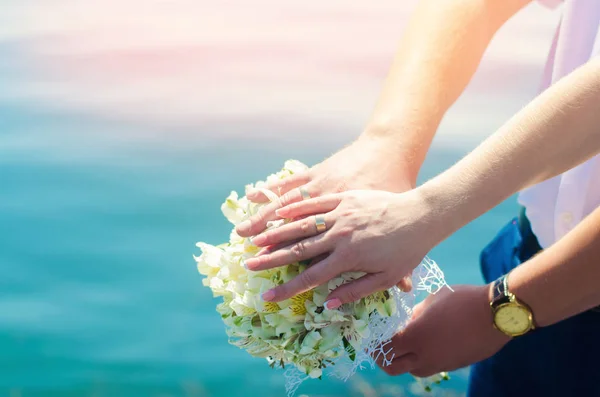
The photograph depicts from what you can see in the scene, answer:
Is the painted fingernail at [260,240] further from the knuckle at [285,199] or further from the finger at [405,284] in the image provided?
the finger at [405,284]

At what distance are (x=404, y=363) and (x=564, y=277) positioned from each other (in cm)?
43

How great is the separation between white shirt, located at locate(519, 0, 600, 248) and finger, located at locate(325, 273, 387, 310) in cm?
46

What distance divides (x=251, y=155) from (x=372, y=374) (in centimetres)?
148

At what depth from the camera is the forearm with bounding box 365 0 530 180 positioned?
1.52 meters

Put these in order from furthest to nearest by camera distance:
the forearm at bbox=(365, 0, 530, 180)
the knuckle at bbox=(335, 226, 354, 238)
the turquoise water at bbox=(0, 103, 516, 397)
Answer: the turquoise water at bbox=(0, 103, 516, 397), the forearm at bbox=(365, 0, 530, 180), the knuckle at bbox=(335, 226, 354, 238)

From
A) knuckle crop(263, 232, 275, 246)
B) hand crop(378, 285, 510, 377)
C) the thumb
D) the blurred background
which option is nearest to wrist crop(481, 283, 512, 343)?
hand crop(378, 285, 510, 377)

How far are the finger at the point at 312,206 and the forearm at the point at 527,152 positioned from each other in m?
0.17

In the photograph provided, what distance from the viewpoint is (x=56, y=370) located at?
3.36 meters

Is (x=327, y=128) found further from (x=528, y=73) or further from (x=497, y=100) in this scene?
(x=528, y=73)

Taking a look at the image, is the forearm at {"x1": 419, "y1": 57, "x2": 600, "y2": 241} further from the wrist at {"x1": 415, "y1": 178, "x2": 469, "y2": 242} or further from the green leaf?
the green leaf

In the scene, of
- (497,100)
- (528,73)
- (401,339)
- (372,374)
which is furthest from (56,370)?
(528,73)

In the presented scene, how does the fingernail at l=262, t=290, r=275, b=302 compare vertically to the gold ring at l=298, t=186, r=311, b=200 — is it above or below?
below

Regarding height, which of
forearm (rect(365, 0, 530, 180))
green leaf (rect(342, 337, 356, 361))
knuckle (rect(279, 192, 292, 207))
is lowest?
green leaf (rect(342, 337, 356, 361))

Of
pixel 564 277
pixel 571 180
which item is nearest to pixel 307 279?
pixel 564 277
